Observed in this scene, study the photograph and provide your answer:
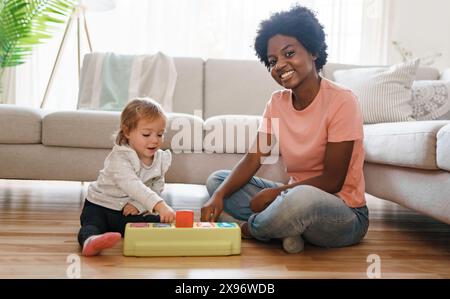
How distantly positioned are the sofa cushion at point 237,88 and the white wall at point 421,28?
1.31 meters

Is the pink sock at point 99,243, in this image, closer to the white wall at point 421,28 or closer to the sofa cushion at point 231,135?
the sofa cushion at point 231,135

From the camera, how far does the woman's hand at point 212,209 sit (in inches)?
54.5

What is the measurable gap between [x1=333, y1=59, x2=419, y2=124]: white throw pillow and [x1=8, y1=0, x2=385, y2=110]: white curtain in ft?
3.88

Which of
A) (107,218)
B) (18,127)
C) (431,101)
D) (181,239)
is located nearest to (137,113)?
(107,218)

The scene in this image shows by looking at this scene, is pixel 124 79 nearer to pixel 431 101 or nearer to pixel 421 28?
pixel 431 101

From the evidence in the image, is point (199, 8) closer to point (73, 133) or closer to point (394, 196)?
point (73, 133)

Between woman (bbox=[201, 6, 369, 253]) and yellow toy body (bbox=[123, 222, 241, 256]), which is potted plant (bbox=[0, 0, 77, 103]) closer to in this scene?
woman (bbox=[201, 6, 369, 253])

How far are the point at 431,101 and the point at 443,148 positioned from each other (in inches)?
42.9

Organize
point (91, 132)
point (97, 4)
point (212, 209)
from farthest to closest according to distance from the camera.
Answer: point (97, 4), point (91, 132), point (212, 209)

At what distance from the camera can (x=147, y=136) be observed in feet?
4.77

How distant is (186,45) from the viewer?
11.2 ft

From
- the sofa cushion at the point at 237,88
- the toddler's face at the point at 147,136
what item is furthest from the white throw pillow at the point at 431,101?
the toddler's face at the point at 147,136
